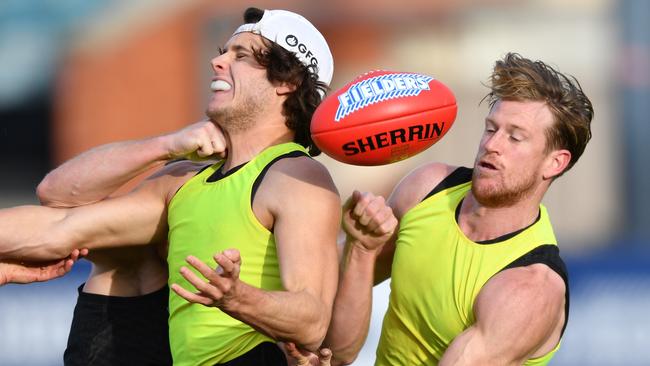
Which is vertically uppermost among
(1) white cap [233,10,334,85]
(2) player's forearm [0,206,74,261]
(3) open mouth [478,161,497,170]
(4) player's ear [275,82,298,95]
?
(1) white cap [233,10,334,85]

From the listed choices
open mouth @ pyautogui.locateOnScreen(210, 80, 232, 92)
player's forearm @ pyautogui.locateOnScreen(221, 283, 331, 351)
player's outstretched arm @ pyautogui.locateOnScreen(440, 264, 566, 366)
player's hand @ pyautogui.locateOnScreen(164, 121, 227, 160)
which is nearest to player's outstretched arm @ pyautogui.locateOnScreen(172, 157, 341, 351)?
player's forearm @ pyautogui.locateOnScreen(221, 283, 331, 351)

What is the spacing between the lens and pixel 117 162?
15.5ft

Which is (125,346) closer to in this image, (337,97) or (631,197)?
(337,97)

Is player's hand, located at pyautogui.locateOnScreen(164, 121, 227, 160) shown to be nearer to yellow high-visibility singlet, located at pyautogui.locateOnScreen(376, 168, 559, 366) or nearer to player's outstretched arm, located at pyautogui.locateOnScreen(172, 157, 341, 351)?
player's outstretched arm, located at pyautogui.locateOnScreen(172, 157, 341, 351)

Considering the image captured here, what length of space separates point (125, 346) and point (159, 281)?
31cm

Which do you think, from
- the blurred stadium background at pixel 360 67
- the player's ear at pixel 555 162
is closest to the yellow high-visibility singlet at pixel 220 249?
the player's ear at pixel 555 162

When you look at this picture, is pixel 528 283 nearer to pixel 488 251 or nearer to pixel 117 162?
pixel 488 251

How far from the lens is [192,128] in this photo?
466cm

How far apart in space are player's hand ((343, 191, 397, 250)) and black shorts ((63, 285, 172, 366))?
0.99 m

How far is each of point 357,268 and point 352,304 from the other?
149mm

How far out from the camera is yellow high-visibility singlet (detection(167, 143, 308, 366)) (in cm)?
439

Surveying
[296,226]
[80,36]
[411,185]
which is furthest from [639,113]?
[296,226]

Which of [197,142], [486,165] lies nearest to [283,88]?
[197,142]

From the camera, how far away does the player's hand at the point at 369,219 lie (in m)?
4.39
